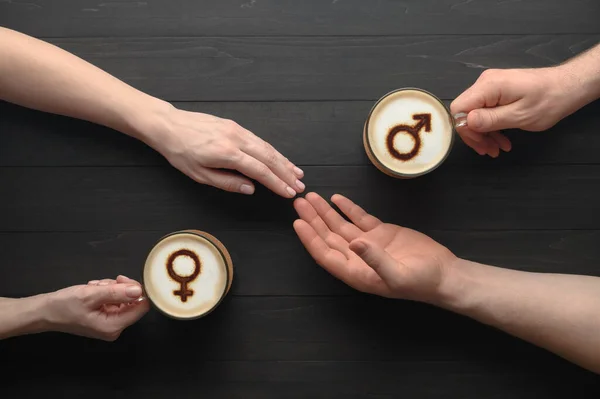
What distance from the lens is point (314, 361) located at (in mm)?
1409

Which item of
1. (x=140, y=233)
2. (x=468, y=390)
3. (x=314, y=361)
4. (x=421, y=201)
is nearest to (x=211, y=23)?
(x=140, y=233)

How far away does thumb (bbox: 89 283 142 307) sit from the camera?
1.24 m

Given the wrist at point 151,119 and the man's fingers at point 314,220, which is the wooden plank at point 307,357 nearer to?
the man's fingers at point 314,220

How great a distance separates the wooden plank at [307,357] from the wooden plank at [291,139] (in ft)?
1.36

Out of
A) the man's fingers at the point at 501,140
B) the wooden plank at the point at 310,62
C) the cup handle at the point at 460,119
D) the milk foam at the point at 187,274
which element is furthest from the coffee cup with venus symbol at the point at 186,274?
the man's fingers at the point at 501,140

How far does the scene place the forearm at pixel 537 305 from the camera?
1.21 metres

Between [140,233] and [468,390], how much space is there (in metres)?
0.98

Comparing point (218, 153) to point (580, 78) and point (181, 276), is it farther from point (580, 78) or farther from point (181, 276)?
point (580, 78)

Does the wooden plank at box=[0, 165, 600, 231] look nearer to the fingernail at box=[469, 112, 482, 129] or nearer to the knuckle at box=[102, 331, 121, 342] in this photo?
the fingernail at box=[469, 112, 482, 129]

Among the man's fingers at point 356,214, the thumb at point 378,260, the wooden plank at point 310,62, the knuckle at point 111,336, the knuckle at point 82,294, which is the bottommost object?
the knuckle at point 111,336

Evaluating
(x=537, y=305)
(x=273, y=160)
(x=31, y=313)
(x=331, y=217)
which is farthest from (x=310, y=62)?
(x=31, y=313)

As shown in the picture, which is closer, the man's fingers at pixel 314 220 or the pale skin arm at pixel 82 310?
the pale skin arm at pixel 82 310

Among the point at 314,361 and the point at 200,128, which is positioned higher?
the point at 200,128

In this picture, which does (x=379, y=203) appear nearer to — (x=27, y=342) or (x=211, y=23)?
(x=211, y=23)
